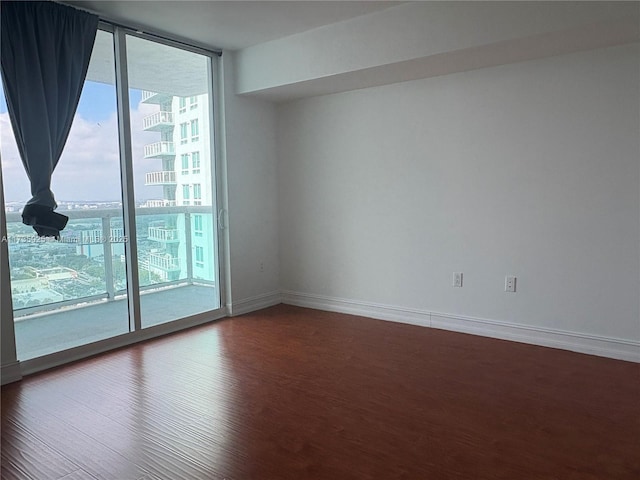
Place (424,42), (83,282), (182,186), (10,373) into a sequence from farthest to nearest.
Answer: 1. (182,186)
2. (83,282)
3. (424,42)
4. (10,373)

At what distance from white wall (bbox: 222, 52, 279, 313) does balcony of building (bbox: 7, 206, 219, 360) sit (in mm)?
571

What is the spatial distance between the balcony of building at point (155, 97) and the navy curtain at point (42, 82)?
0.61m

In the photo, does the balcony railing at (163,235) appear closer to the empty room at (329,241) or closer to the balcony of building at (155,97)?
the empty room at (329,241)

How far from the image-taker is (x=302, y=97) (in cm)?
482

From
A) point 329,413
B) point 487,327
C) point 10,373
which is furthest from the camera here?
point 487,327

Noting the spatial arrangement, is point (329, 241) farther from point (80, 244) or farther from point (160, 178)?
point (80, 244)

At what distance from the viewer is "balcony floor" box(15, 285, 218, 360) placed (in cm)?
349

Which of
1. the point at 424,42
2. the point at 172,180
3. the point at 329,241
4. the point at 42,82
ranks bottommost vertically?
the point at 329,241

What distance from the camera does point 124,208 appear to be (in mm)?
3834

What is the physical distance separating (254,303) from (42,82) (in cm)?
282

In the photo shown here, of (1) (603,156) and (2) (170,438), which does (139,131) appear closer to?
(2) (170,438)

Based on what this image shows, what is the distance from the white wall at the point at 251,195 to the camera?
4.65 metres

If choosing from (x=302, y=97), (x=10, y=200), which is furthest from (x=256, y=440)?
(x=302, y=97)

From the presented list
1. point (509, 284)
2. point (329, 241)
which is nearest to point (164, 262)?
point (329, 241)
